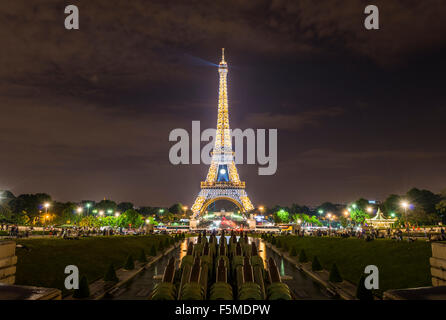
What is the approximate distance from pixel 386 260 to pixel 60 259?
99.3 feet

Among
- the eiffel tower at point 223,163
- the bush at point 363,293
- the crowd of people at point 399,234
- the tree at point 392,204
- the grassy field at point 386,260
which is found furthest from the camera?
the eiffel tower at point 223,163

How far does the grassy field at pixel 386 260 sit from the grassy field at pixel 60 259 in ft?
77.3

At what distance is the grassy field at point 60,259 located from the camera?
81.3 ft

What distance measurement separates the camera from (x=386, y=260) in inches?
1212

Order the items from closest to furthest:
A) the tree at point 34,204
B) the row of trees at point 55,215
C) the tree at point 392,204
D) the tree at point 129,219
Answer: the row of trees at point 55,215, the tree at point 129,219, the tree at point 34,204, the tree at point 392,204

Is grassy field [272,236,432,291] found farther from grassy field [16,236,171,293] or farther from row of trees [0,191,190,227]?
row of trees [0,191,190,227]

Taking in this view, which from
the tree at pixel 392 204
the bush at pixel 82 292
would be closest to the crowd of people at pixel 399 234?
the bush at pixel 82 292

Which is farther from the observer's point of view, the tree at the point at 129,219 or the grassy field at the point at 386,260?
the tree at the point at 129,219

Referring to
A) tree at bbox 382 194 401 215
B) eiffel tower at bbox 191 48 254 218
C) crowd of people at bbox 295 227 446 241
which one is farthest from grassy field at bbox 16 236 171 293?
tree at bbox 382 194 401 215

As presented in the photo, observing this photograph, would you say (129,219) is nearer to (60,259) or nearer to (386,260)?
(60,259)

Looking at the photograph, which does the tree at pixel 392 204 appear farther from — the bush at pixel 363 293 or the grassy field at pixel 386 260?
the bush at pixel 363 293

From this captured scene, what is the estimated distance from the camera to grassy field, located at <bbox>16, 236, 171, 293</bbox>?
24766mm
